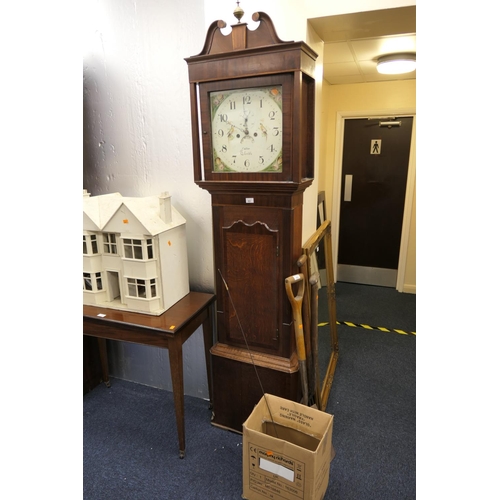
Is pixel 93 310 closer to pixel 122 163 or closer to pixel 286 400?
pixel 122 163

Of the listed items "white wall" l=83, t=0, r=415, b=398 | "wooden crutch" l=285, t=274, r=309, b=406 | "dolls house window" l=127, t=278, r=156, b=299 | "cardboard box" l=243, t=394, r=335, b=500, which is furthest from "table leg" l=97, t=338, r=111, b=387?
"wooden crutch" l=285, t=274, r=309, b=406

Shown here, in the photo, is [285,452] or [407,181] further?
[407,181]

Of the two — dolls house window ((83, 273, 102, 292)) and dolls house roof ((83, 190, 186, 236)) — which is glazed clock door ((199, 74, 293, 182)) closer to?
dolls house roof ((83, 190, 186, 236))

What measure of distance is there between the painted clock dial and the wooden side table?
76cm

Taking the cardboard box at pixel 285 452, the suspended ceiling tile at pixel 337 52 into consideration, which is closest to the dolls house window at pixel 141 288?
the cardboard box at pixel 285 452

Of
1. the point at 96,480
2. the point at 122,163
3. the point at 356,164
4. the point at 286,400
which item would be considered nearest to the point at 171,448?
the point at 96,480

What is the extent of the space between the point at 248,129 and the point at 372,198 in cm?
277

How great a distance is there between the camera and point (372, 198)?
3.99 meters

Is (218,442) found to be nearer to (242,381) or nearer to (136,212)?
(242,381)

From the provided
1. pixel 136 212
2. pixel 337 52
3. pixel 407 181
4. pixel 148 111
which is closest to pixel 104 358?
pixel 136 212

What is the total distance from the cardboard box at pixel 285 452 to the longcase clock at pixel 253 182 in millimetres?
160

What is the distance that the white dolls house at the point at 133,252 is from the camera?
1.76 meters

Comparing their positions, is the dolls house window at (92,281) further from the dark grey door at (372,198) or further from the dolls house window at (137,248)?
the dark grey door at (372,198)
